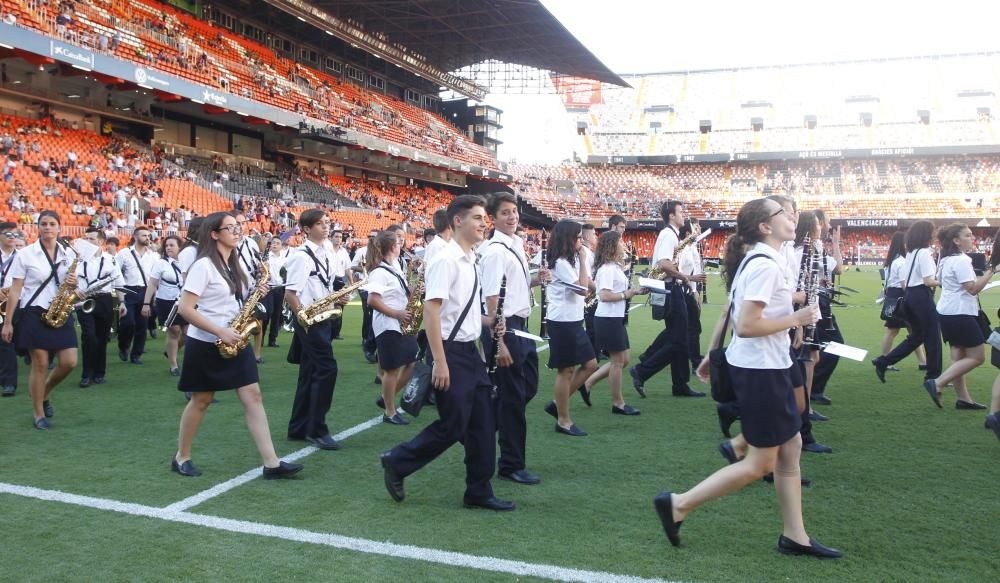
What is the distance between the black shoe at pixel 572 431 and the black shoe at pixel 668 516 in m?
2.52

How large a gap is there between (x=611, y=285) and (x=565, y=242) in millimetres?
919

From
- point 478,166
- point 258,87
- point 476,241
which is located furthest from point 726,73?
point 476,241

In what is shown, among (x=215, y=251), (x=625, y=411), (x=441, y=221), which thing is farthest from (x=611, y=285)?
(x=215, y=251)

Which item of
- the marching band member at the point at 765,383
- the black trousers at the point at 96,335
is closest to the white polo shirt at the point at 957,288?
the marching band member at the point at 765,383

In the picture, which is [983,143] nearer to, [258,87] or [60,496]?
[258,87]

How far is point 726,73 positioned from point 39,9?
57363 millimetres

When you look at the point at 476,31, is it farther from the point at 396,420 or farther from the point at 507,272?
the point at 507,272

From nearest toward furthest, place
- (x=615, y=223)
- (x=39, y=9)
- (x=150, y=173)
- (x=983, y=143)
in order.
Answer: (x=615, y=223), (x=39, y=9), (x=150, y=173), (x=983, y=143)

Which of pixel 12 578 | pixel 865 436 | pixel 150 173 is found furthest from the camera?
pixel 150 173

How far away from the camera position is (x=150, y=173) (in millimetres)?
24797

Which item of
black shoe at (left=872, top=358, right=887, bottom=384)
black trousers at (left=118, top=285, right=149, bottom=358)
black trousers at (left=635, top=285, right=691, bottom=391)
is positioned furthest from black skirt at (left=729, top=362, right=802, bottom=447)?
black trousers at (left=118, top=285, right=149, bottom=358)

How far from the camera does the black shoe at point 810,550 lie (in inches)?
146

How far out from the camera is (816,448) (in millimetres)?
5770

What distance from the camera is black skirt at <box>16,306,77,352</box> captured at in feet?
21.0
